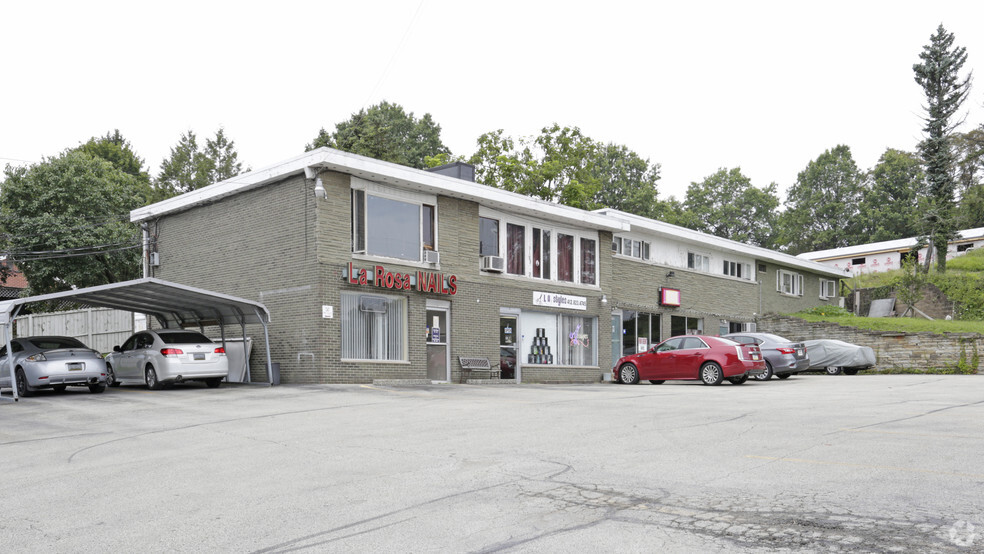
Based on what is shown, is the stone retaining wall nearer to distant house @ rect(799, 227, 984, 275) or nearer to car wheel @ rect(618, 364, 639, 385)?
car wheel @ rect(618, 364, 639, 385)

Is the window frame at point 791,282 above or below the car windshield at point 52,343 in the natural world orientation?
above

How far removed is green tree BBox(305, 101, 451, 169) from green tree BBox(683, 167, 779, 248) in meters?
27.5

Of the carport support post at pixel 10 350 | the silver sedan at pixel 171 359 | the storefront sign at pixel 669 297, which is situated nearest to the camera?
the carport support post at pixel 10 350

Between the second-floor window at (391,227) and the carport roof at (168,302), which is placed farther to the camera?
the second-floor window at (391,227)

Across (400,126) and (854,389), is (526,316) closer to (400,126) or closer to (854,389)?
(854,389)

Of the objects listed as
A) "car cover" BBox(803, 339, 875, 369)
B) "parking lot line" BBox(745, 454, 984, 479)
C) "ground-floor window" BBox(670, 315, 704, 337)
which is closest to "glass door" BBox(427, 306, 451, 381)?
"ground-floor window" BBox(670, 315, 704, 337)

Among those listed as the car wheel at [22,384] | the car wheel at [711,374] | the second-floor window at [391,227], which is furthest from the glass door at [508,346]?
the car wheel at [22,384]

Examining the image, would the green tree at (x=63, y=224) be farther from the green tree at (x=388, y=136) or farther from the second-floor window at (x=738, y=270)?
the second-floor window at (x=738, y=270)

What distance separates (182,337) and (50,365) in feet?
9.33

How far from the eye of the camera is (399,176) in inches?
868

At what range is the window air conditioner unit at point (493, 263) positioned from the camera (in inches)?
994

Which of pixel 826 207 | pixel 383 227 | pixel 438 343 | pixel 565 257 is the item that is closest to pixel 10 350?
pixel 383 227

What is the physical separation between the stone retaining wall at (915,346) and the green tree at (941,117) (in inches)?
605

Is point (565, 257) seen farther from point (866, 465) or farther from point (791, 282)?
point (866, 465)
